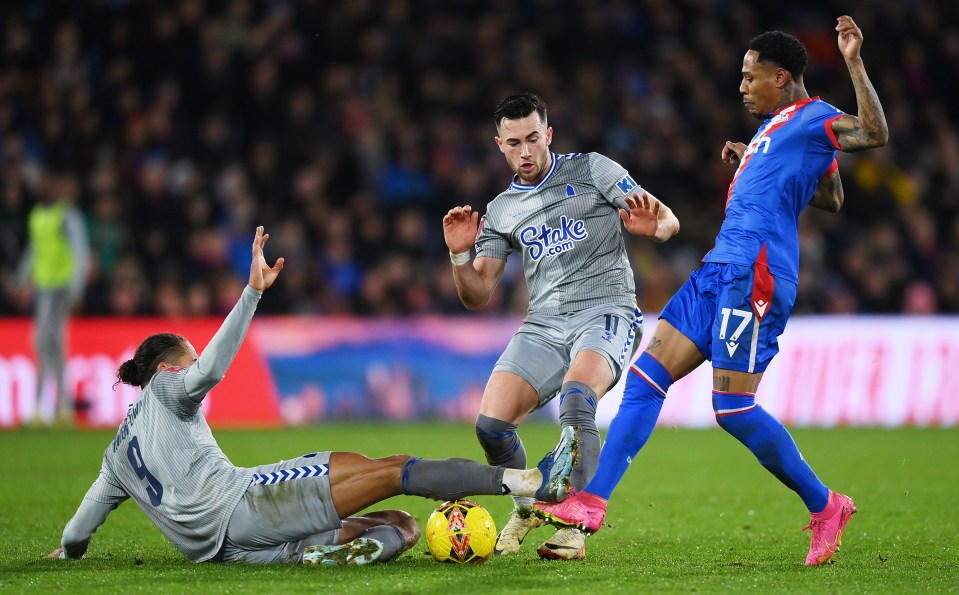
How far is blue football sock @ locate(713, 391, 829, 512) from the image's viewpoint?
18.4 feet

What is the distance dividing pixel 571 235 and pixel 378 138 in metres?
11.0

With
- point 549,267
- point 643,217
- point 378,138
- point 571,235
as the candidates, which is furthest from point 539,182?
point 378,138

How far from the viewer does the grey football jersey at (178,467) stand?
5539 mm

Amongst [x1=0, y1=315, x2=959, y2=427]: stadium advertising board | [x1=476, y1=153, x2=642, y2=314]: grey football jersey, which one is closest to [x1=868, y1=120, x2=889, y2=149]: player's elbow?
[x1=476, y1=153, x2=642, y2=314]: grey football jersey

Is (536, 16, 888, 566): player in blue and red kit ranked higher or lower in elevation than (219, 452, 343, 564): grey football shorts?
higher

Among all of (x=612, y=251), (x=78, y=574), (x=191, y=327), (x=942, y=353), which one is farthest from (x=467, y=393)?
(x=78, y=574)

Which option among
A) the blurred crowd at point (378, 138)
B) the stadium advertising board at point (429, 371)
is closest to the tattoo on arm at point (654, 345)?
the stadium advertising board at point (429, 371)

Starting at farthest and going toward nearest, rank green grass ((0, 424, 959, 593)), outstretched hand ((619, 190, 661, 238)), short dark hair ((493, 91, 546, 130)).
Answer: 1. short dark hair ((493, 91, 546, 130))
2. outstretched hand ((619, 190, 661, 238))
3. green grass ((0, 424, 959, 593))

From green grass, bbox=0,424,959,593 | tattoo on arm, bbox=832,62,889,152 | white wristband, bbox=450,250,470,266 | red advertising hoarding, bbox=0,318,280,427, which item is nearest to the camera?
green grass, bbox=0,424,959,593

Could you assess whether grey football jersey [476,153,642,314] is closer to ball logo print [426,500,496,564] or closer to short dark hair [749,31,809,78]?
short dark hair [749,31,809,78]

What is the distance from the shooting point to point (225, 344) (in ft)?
17.7

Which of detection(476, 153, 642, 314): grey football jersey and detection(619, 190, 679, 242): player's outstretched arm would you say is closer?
detection(619, 190, 679, 242): player's outstretched arm

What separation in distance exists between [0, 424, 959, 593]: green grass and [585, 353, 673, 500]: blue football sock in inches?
18.3

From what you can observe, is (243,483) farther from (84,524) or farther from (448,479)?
(448,479)
